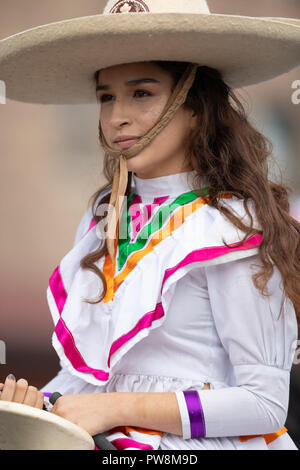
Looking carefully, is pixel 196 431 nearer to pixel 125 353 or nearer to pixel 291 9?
pixel 125 353

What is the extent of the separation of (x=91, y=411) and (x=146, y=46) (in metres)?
0.72

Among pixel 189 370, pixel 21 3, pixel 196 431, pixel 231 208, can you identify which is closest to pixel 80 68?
pixel 231 208

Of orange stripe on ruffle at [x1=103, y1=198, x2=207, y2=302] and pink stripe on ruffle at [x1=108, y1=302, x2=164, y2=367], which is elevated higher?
orange stripe on ruffle at [x1=103, y1=198, x2=207, y2=302]

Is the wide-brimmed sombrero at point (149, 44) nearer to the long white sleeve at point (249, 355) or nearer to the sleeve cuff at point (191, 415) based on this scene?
the long white sleeve at point (249, 355)

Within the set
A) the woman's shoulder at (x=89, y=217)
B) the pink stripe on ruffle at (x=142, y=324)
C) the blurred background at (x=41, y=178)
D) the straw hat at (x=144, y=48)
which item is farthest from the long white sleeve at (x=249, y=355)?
the blurred background at (x=41, y=178)

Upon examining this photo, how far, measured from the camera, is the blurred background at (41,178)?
3412 millimetres

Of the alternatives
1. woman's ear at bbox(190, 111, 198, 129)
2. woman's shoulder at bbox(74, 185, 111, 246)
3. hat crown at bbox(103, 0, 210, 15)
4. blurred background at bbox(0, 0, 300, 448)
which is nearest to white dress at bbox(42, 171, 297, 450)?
woman's ear at bbox(190, 111, 198, 129)

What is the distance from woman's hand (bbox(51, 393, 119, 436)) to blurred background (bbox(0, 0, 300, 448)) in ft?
7.15

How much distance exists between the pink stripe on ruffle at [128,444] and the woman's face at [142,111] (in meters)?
0.57

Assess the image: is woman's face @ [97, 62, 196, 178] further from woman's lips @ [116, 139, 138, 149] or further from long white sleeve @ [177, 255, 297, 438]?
long white sleeve @ [177, 255, 297, 438]

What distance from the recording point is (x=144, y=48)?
4.32 feet

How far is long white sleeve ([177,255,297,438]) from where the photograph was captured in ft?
4.17

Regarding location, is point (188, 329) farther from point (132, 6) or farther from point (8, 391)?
point (132, 6)

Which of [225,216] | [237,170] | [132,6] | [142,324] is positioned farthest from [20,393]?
[132,6]
